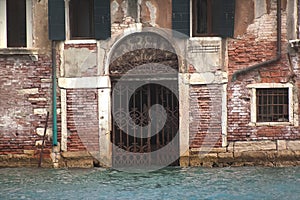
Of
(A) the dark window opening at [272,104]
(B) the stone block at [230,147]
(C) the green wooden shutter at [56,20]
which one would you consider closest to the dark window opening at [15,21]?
(C) the green wooden shutter at [56,20]

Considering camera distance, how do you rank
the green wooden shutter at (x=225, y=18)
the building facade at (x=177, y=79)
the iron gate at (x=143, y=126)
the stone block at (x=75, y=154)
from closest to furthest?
the green wooden shutter at (x=225, y=18) → the building facade at (x=177, y=79) → the stone block at (x=75, y=154) → the iron gate at (x=143, y=126)

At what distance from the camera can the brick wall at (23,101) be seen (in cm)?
1020

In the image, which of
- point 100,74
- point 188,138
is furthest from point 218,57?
point 100,74

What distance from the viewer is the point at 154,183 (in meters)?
8.66

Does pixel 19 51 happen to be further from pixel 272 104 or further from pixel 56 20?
pixel 272 104

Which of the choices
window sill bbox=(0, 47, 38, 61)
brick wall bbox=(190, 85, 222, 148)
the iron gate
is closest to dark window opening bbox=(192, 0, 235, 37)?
brick wall bbox=(190, 85, 222, 148)

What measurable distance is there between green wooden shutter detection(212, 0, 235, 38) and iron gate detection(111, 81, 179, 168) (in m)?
1.32

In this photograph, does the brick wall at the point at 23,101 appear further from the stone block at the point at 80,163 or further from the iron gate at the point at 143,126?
the iron gate at the point at 143,126

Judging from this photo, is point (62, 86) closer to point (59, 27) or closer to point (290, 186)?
point (59, 27)

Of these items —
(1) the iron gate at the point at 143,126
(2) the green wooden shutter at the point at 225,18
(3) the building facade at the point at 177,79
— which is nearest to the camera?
(2) the green wooden shutter at the point at 225,18

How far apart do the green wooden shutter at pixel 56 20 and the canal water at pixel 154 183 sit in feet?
8.17

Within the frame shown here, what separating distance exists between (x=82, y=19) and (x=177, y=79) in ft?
7.07

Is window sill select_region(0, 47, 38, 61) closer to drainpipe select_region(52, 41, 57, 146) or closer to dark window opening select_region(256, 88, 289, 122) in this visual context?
drainpipe select_region(52, 41, 57, 146)

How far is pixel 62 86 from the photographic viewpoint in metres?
10.2
